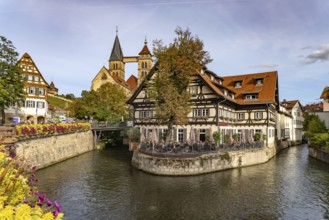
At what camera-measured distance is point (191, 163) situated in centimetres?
2267

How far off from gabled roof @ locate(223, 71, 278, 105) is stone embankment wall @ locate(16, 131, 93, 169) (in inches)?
953

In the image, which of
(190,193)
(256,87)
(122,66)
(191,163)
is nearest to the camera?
(190,193)

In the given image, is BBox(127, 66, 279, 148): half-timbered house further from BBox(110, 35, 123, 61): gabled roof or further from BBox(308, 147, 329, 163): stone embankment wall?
BBox(110, 35, 123, 61): gabled roof

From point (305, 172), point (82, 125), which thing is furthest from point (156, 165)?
point (82, 125)

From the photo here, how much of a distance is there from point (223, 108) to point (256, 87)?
942cm

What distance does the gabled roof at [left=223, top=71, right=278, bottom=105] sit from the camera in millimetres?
36259

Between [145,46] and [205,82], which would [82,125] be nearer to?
[205,82]

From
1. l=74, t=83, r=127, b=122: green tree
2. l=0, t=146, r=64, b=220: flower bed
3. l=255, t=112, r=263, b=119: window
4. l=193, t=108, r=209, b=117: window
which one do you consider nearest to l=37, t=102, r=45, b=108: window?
l=74, t=83, r=127, b=122: green tree

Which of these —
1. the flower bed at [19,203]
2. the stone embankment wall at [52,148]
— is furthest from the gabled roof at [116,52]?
the flower bed at [19,203]

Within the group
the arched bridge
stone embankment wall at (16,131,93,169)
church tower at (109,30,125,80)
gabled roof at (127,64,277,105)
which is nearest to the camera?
stone embankment wall at (16,131,93,169)

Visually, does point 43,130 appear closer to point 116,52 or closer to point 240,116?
point 240,116

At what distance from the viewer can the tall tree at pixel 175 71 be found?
86.7 feet

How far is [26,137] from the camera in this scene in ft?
79.1

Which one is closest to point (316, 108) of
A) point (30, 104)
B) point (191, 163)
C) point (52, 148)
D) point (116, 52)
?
point (116, 52)
